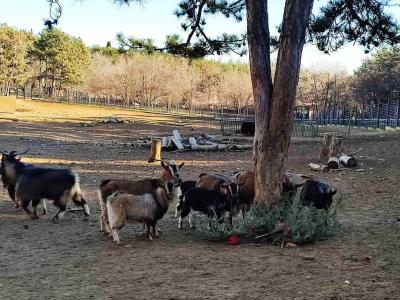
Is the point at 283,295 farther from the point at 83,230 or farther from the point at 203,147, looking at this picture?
the point at 203,147

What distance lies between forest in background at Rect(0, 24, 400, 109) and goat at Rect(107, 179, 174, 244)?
58158mm

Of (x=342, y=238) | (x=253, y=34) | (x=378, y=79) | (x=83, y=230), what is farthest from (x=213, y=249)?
(x=378, y=79)

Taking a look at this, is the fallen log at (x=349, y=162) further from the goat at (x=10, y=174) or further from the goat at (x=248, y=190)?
the goat at (x=10, y=174)

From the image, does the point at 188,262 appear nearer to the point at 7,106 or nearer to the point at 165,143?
the point at 165,143

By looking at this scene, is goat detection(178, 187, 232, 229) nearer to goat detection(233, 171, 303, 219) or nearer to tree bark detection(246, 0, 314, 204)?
tree bark detection(246, 0, 314, 204)

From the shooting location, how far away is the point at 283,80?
7.59 meters

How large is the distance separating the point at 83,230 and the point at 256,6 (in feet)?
14.7

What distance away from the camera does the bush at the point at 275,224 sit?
6.92m

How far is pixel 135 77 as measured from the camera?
8256cm

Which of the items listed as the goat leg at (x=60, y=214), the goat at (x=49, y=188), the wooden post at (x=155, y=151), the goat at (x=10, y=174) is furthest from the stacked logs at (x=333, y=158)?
the goat at (x=10, y=174)

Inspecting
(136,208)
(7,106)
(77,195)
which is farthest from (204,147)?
(7,106)

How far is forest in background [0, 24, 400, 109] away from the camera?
65062mm

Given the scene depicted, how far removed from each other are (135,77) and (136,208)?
77012mm

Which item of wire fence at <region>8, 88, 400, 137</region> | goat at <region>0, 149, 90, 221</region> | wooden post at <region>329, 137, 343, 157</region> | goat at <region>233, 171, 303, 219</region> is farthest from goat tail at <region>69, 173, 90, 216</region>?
wooden post at <region>329, 137, 343, 157</region>
